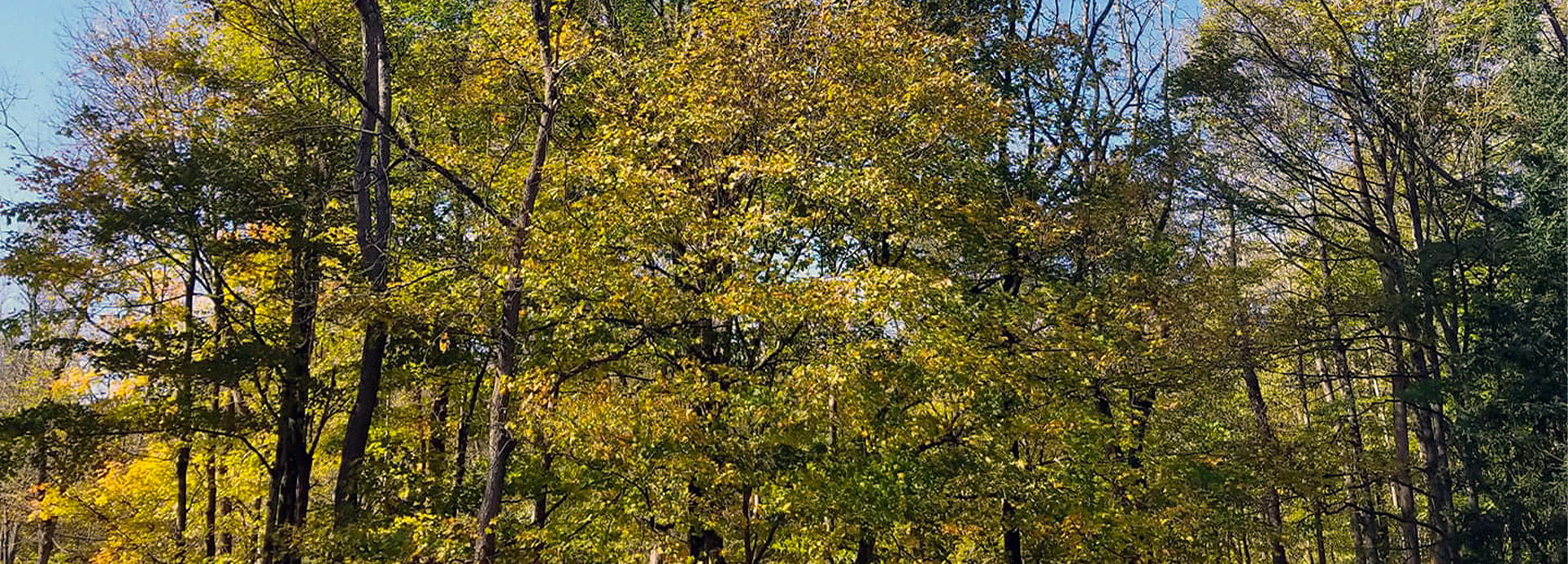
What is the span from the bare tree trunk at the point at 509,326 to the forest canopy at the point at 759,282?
0.21 feet

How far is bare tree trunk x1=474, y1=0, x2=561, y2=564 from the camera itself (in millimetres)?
8102

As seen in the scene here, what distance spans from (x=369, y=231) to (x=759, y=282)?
483 centimetres

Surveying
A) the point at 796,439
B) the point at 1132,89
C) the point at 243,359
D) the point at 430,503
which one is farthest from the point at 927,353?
the point at 1132,89

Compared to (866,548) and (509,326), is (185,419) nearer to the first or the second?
(509,326)

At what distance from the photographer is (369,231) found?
10.7 m

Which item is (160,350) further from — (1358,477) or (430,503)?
(1358,477)

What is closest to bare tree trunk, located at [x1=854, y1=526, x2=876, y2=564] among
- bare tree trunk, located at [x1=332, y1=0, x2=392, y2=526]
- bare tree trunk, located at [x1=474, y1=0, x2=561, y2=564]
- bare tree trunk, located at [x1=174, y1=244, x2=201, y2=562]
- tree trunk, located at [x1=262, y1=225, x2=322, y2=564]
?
bare tree trunk, located at [x1=474, y1=0, x2=561, y2=564]

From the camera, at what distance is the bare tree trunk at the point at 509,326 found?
8102 millimetres

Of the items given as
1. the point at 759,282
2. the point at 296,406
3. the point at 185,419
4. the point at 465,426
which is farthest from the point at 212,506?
the point at 759,282

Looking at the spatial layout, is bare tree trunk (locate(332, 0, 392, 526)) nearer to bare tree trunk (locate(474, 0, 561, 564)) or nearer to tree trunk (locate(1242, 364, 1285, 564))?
bare tree trunk (locate(474, 0, 561, 564))

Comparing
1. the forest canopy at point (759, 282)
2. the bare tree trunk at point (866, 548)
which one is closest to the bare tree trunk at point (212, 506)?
the forest canopy at point (759, 282)

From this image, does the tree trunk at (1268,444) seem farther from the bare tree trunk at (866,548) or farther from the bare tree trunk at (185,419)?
the bare tree trunk at (185,419)

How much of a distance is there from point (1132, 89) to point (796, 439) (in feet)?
39.2

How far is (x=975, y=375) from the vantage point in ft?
31.0
